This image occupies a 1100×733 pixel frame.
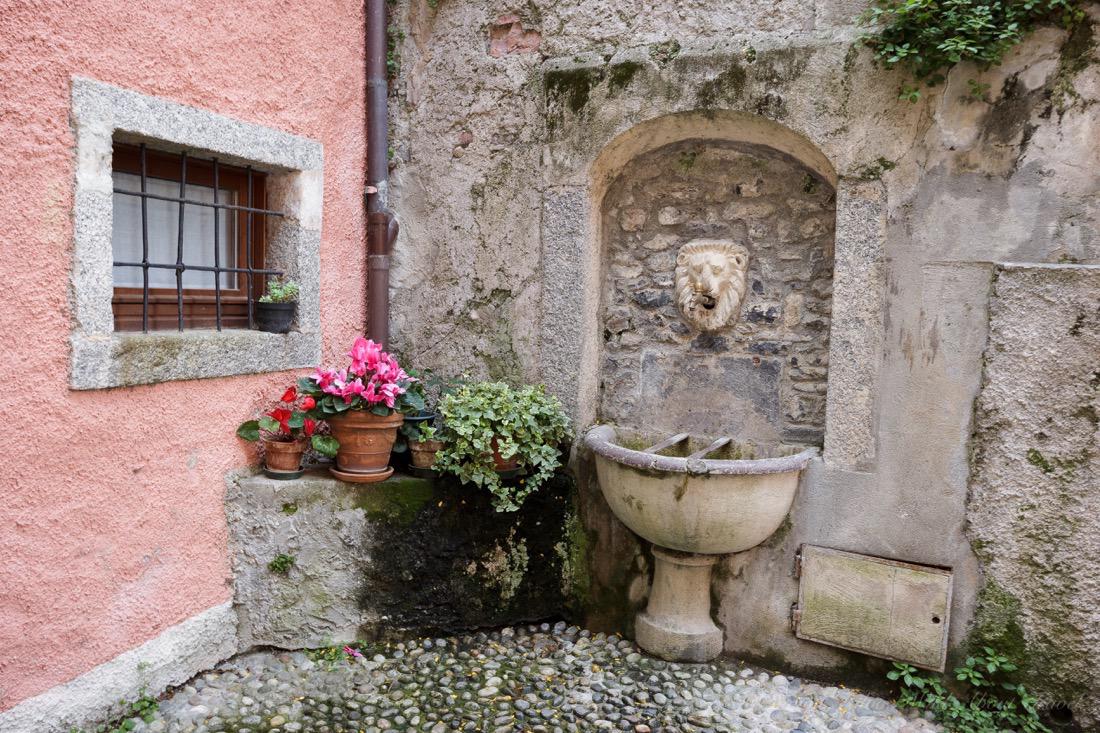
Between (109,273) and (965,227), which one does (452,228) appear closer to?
(109,273)

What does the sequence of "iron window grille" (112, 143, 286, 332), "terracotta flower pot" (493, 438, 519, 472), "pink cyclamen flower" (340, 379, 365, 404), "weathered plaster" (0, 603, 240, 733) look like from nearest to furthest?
"weathered plaster" (0, 603, 240, 733), "iron window grille" (112, 143, 286, 332), "pink cyclamen flower" (340, 379, 365, 404), "terracotta flower pot" (493, 438, 519, 472)

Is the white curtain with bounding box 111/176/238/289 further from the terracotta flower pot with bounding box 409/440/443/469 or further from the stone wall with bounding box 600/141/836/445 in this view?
the stone wall with bounding box 600/141/836/445

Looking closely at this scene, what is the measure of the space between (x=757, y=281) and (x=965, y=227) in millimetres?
831

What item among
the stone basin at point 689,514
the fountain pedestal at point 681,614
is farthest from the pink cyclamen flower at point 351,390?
the fountain pedestal at point 681,614

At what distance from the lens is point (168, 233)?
302 centimetres

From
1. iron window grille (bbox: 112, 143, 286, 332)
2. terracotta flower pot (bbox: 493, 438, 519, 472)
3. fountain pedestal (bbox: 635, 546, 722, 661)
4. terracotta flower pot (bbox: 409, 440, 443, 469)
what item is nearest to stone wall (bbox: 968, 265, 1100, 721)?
fountain pedestal (bbox: 635, 546, 722, 661)

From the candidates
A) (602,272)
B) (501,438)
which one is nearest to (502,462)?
(501,438)

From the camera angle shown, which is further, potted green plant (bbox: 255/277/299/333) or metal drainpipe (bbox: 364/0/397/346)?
metal drainpipe (bbox: 364/0/397/346)

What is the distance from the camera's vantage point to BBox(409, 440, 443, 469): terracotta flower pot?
3203mm

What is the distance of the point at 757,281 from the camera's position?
328 cm

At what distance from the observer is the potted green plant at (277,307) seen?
127 inches

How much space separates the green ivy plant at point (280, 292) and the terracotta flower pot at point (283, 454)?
605mm

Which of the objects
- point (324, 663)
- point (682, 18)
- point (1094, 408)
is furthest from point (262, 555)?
point (1094, 408)

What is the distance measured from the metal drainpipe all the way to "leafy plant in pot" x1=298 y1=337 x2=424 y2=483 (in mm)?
561
